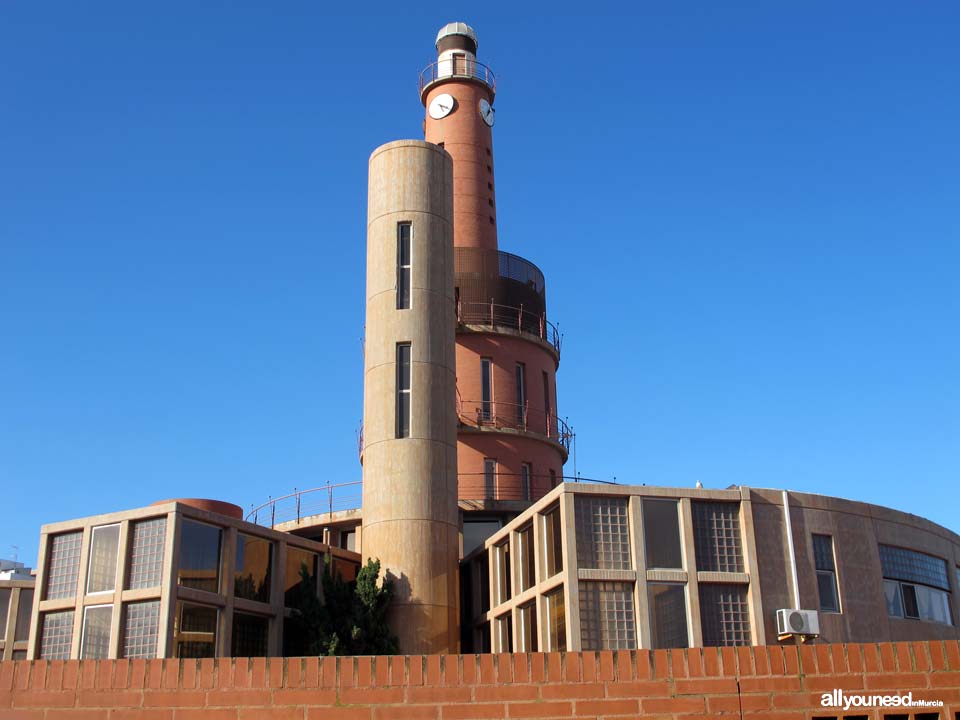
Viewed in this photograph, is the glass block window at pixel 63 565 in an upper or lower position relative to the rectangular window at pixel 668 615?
upper

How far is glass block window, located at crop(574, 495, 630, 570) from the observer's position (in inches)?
1081

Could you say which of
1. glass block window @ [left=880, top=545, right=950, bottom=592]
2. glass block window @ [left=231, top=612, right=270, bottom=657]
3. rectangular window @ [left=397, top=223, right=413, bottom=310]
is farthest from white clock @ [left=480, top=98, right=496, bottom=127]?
glass block window @ [left=880, top=545, right=950, bottom=592]

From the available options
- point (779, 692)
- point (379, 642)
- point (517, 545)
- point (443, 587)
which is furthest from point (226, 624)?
point (779, 692)

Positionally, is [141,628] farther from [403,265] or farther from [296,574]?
[403,265]

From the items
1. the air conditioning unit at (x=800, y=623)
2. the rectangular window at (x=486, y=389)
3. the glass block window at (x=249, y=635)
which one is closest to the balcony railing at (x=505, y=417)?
the rectangular window at (x=486, y=389)

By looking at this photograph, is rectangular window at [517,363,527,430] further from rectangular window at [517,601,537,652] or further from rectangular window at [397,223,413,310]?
rectangular window at [517,601,537,652]

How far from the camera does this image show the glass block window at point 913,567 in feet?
101

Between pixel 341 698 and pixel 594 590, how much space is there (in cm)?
1617

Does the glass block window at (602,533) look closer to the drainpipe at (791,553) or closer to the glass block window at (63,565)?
the drainpipe at (791,553)

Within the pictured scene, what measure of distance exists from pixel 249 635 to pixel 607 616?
35.0ft

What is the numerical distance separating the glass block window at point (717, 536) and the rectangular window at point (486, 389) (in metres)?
15.2

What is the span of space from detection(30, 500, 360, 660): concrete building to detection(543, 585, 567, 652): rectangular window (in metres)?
8.62

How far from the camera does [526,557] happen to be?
102ft

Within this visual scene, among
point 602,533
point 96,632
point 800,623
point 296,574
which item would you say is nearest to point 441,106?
point 296,574
